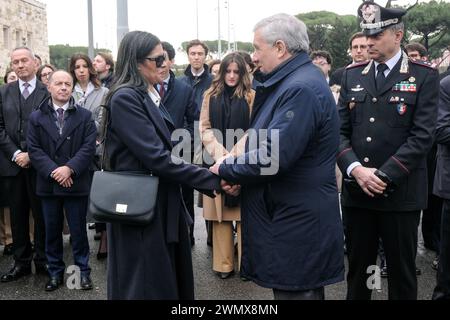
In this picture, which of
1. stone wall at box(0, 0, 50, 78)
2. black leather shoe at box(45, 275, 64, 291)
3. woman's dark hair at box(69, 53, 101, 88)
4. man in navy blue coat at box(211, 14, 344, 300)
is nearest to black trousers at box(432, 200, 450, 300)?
man in navy blue coat at box(211, 14, 344, 300)

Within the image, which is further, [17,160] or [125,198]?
[17,160]

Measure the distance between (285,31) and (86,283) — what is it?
300 centimetres

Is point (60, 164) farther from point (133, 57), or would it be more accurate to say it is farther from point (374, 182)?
point (374, 182)

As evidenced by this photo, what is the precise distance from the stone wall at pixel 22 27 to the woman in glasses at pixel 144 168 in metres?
47.5

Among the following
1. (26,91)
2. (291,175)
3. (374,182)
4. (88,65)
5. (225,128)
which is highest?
(88,65)

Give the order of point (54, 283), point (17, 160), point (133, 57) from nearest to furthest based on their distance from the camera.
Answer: point (133, 57), point (54, 283), point (17, 160)

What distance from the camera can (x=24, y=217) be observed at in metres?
4.91

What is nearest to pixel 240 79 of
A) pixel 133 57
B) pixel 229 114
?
pixel 229 114

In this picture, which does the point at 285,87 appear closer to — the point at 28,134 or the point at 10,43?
the point at 28,134

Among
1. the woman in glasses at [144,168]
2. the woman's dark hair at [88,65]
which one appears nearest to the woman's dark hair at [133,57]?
the woman in glasses at [144,168]

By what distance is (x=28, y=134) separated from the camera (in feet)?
14.6

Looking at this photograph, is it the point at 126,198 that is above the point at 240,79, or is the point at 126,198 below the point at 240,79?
below

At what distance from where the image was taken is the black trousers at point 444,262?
12.5ft

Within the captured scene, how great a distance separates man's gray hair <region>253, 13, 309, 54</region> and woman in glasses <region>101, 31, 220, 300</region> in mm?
618
